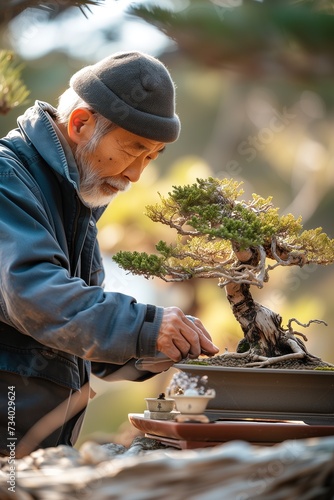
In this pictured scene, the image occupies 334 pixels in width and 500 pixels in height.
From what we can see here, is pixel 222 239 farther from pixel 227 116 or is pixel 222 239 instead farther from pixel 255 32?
pixel 227 116

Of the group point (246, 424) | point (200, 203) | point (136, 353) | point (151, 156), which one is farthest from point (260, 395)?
point (151, 156)

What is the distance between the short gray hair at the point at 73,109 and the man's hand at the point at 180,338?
25.6 inches

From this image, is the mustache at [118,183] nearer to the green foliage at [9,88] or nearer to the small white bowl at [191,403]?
the green foliage at [9,88]

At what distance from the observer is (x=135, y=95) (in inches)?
79.2

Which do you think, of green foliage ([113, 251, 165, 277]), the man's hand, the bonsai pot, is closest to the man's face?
green foliage ([113, 251, 165, 277])

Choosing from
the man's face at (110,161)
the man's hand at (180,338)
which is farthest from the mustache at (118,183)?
the man's hand at (180,338)

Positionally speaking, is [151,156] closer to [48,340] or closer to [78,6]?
[78,6]

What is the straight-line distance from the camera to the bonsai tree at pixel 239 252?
6.06 feet

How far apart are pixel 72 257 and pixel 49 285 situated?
0.48 metres

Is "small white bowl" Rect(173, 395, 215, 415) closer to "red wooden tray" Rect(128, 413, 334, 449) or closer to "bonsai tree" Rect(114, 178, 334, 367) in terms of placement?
"red wooden tray" Rect(128, 413, 334, 449)

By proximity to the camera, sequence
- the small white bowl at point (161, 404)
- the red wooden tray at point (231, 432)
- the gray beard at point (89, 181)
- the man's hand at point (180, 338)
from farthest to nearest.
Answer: the gray beard at point (89, 181)
the small white bowl at point (161, 404)
the man's hand at point (180, 338)
the red wooden tray at point (231, 432)

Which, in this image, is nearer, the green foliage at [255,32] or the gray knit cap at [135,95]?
the green foliage at [255,32]

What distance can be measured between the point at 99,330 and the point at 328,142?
8.44 m

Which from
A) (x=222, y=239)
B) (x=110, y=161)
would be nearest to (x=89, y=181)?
(x=110, y=161)
